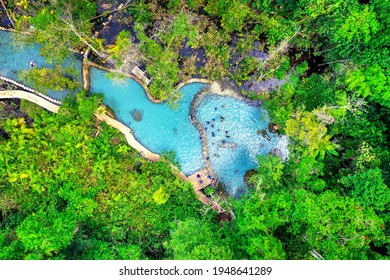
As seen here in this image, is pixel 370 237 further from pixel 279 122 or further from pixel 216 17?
pixel 216 17

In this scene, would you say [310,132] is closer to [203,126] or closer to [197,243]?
[203,126]

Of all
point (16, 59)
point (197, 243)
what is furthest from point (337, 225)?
point (16, 59)

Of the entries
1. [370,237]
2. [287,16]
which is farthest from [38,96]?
[370,237]

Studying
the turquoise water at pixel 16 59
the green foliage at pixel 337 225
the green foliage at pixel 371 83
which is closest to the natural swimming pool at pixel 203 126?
the turquoise water at pixel 16 59

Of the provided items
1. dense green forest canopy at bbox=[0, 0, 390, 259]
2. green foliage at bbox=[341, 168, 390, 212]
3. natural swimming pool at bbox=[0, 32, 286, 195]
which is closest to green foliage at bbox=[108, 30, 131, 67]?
dense green forest canopy at bbox=[0, 0, 390, 259]

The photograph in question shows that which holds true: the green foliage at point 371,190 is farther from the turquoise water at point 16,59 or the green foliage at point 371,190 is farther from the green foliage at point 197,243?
the turquoise water at point 16,59
